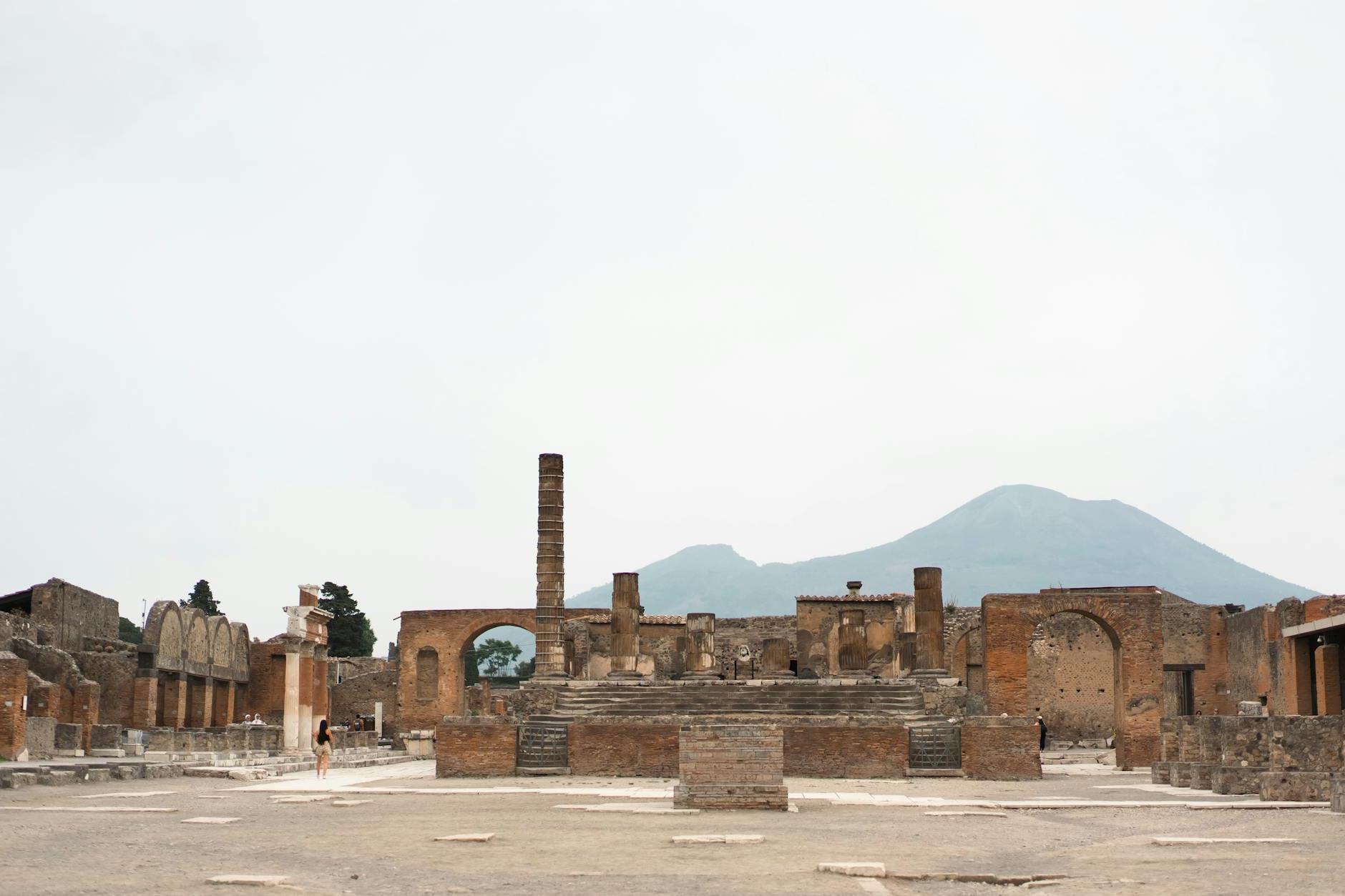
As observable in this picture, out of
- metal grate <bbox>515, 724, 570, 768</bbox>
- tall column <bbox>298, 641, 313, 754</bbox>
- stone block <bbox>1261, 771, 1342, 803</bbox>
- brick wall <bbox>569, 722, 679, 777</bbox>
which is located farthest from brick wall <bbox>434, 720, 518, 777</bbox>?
stone block <bbox>1261, 771, 1342, 803</bbox>

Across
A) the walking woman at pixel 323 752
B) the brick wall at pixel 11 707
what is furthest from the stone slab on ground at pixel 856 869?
the brick wall at pixel 11 707

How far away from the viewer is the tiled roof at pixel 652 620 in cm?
3988

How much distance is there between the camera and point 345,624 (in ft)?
217

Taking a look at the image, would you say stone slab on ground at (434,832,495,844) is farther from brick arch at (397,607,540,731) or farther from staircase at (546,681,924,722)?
brick arch at (397,607,540,731)

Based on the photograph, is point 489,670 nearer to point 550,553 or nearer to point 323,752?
point 550,553

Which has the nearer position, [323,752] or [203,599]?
[323,752]

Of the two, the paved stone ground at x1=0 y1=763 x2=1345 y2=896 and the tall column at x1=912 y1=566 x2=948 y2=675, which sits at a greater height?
the tall column at x1=912 y1=566 x2=948 y2=675

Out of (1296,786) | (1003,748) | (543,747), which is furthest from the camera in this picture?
(543,747)

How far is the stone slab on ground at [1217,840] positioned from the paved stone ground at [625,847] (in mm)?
126

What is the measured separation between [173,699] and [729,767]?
87.5 feet

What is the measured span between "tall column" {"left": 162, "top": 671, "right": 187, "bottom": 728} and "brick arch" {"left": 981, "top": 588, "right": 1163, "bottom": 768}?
2124cm

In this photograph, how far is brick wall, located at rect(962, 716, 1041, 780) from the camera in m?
23.1

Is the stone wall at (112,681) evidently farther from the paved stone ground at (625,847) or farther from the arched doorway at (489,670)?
the paved stone ground at (625,847)

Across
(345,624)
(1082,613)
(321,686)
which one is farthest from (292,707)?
(345,624)
